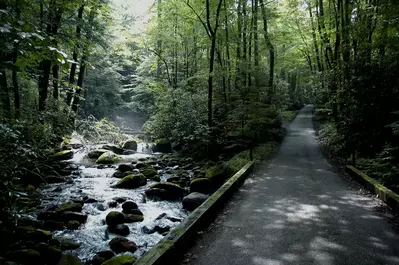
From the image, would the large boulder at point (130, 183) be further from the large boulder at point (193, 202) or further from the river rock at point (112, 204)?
the large boulder at point (193, 202)

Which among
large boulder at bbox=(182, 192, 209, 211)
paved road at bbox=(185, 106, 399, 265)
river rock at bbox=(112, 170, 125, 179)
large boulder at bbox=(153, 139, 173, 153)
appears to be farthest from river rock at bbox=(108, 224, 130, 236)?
large boulder at bbox=(153, 139, 173, 153)

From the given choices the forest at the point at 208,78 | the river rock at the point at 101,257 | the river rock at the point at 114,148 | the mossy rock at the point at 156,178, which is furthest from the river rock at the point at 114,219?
the river rock at the point at 114,148

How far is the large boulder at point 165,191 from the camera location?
9812 millimetres

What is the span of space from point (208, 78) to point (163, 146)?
23.9 feet

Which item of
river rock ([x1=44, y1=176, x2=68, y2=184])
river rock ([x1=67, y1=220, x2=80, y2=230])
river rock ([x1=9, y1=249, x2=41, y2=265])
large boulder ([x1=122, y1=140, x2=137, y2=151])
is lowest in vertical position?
river rock ([x1=67, y1=220, x2=80, y2=230])

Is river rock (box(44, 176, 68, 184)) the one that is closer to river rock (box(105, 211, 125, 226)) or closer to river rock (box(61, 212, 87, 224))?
river rock (box(61, 212, 87, 224))

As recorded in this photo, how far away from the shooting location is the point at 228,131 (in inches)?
574

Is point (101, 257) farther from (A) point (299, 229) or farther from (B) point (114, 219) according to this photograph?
(A) point (299, 229)

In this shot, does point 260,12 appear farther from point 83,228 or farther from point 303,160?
point 83,228

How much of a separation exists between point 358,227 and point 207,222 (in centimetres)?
270

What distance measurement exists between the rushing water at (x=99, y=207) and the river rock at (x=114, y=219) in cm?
14

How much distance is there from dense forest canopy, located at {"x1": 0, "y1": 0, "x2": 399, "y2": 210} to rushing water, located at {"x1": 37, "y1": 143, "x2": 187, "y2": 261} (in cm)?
202

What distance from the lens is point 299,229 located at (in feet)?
16.6

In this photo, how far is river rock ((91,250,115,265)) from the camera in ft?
17.9
